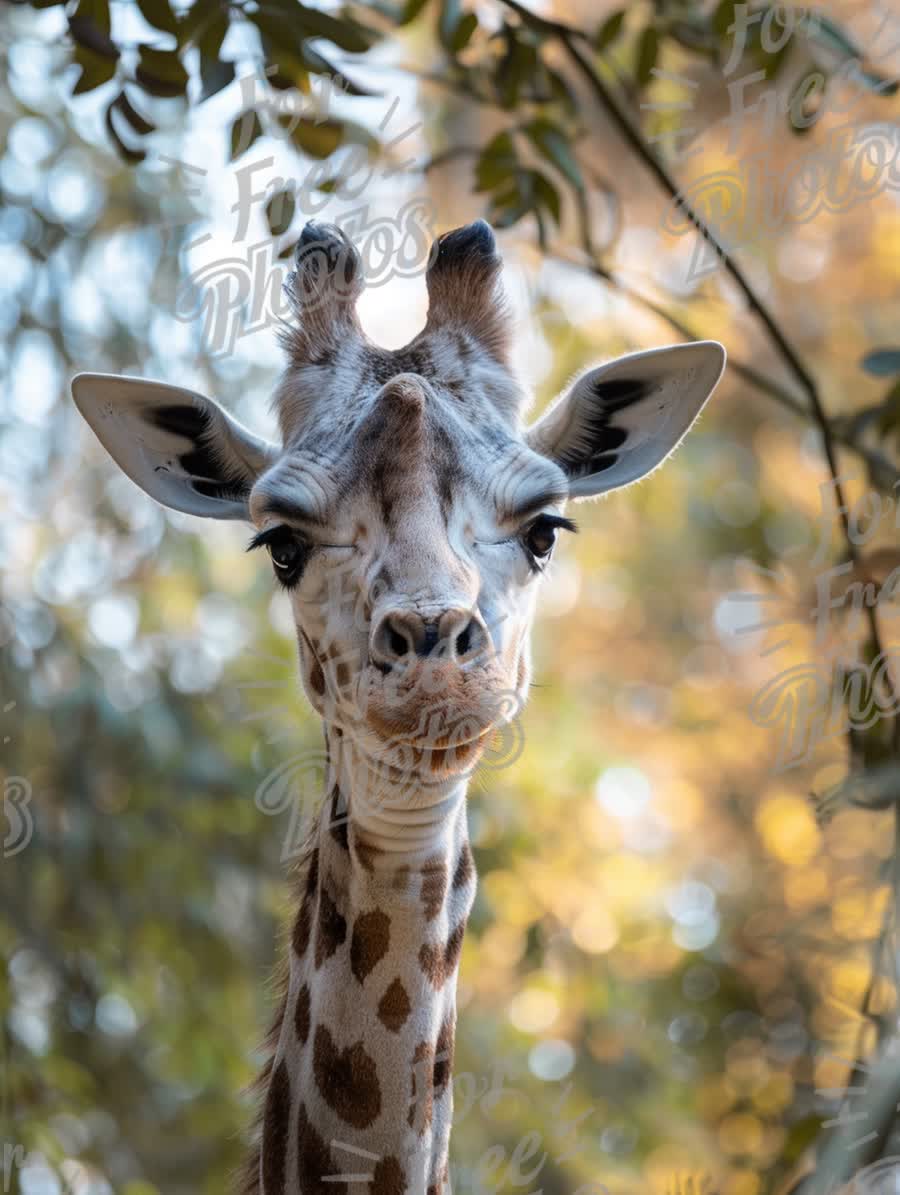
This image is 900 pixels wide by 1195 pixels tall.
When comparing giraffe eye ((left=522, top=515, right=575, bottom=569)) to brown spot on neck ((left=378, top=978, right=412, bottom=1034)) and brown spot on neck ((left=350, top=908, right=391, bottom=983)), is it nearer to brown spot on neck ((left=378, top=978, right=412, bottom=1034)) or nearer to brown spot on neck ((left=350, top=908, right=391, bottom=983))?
brown spot on neck ((left=350, top=908, right=391, bottom=983))

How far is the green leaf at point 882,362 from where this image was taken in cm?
397

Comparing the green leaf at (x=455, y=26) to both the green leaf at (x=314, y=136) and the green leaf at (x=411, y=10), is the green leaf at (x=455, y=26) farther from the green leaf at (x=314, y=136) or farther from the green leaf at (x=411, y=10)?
the green leaf at (x=314, y=136)

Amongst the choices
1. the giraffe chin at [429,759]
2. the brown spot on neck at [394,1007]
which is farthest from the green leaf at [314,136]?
the brown spot on neck at [394,1007]

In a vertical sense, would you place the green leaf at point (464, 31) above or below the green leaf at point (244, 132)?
above

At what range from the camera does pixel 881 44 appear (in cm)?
848

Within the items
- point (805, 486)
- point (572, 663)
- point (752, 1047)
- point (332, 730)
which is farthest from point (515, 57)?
point (572, 663)

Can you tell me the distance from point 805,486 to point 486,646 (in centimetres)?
1304

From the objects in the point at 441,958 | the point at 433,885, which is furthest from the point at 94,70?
the point at 441,958

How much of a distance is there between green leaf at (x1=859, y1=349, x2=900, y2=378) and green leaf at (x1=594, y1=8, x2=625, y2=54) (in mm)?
1297

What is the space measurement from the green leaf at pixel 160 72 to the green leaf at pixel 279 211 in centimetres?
37

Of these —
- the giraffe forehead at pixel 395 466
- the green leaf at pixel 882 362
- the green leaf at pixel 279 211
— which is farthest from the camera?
the green leaf at pixel 882 362

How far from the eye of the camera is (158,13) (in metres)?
3.42

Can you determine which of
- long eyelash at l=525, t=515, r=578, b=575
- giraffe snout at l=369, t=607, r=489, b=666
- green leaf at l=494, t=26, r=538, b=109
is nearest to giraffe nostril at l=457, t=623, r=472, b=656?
giraffe snout at l=369, t=607, r=489, b=666

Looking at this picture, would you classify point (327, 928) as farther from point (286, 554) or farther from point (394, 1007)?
point (286, 554)
